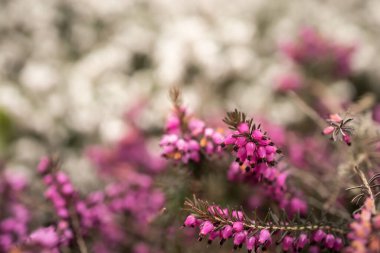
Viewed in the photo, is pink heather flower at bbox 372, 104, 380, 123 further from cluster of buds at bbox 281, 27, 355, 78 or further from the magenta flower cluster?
the magenta flower cluster

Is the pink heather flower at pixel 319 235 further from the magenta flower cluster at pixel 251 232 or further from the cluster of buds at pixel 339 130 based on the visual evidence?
the cluster of buds at pixel 339 130

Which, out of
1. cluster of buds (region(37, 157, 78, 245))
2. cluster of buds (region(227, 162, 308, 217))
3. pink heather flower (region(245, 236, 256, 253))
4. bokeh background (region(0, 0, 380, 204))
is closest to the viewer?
pink heather flower (region(245, 236, 256, 253))

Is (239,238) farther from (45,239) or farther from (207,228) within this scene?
(45,239)

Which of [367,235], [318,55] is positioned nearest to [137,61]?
[318,55]

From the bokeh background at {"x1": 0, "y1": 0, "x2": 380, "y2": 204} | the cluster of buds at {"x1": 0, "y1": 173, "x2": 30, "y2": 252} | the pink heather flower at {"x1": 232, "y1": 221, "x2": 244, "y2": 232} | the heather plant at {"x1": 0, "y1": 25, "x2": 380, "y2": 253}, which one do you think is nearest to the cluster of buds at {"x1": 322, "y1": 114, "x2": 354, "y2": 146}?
the heather plant at {"x1": 0, "y1": 25, "x2": 380, "y2": 253}

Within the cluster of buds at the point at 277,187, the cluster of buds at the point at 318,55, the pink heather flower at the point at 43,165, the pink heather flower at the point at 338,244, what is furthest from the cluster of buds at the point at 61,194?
the cluster of buds at the point at 318,55

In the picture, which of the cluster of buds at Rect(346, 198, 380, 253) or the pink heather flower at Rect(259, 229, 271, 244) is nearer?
the cluster of buds at Rect(346, 198, 380, 253)
